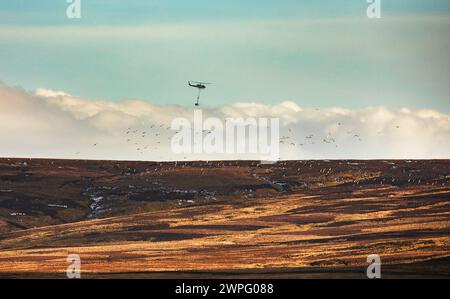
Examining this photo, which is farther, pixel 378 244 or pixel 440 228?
pixel 440 228

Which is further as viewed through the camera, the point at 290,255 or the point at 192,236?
the point at 192,236

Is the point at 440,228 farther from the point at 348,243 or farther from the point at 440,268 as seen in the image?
the point at 440,268

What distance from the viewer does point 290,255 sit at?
163 meters

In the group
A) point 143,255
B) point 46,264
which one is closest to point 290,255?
point 143,255

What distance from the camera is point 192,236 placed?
648ft

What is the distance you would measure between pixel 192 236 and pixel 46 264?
47094mm
